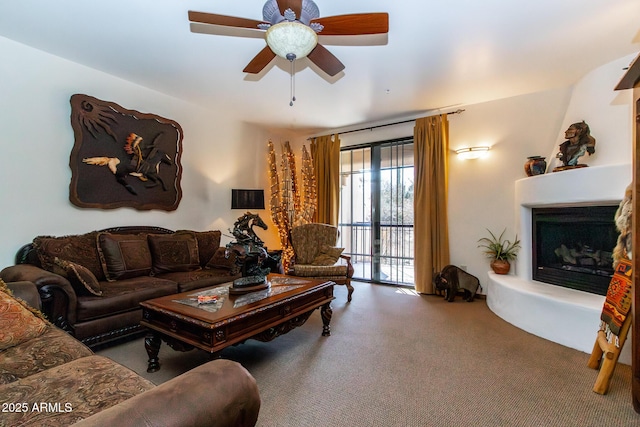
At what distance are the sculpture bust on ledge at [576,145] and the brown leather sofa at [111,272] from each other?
3.46m

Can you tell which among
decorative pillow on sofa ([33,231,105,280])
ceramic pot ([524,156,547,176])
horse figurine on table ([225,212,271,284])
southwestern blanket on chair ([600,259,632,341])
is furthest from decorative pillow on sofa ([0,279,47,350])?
ceramic pot ([524,156,547,176])

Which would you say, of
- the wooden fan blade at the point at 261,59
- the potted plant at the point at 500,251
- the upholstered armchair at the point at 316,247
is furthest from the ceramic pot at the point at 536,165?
the wooden fan blade at the point at 261,59

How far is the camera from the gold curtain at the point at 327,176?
5148mm

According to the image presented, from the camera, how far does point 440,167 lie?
13.8ft

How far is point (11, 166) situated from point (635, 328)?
4.91 meters

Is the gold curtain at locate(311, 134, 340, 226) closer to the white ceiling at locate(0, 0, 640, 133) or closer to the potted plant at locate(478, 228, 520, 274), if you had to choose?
the white ceiling at locate(0, 0, 640, 133)

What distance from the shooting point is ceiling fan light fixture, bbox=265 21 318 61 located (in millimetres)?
1752

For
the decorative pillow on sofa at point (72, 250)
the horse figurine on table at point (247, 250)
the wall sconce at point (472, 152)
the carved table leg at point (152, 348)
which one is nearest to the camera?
the carved table leg at point (152, 348)

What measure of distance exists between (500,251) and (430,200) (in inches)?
43.8

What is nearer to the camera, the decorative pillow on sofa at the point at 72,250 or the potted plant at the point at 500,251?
the decorative pillow on sofa at the point at 72,250

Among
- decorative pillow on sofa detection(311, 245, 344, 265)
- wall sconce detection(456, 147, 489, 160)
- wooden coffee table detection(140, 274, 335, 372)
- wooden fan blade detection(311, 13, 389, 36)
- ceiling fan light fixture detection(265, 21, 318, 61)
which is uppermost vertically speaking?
wooden fan blade detection(311, 13, 389, 36)

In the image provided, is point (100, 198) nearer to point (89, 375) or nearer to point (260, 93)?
point (260, 93)

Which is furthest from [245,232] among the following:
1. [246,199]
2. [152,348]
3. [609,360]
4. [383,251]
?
[383,251]

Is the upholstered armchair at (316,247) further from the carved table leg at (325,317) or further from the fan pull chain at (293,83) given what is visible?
the fan pull chain at (293,83)
